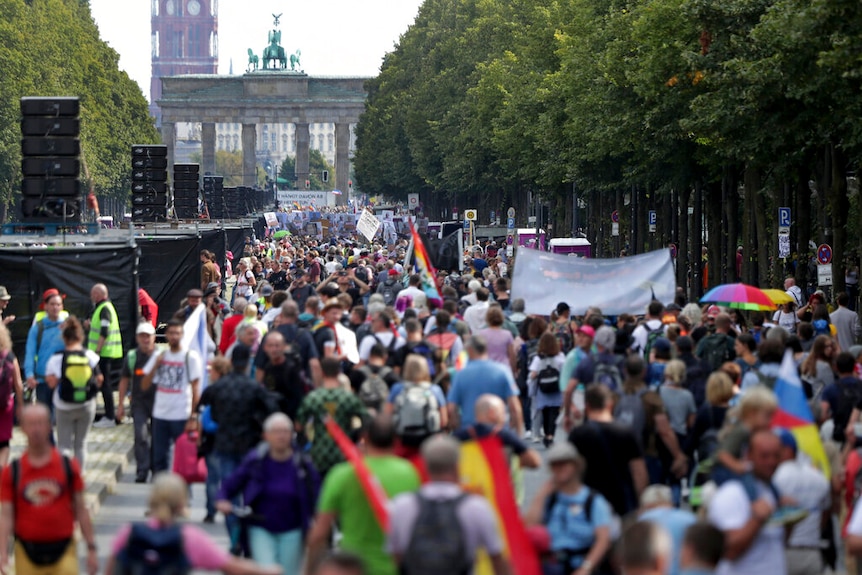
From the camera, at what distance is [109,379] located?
21094 millimetres

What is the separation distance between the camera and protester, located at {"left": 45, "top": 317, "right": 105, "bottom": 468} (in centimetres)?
1584

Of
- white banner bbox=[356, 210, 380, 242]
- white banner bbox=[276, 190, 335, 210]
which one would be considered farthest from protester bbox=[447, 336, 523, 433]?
white banner bbox=[276, 190, 335, 210]

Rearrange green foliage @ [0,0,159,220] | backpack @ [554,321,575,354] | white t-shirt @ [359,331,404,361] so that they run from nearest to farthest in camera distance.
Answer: white t-shirt @ [359,331,404,361] < backpack @ [554,321,575,354] < green foliage @ [0,0,159,220]

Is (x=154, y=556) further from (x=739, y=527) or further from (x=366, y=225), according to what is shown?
(x=366, y=225)

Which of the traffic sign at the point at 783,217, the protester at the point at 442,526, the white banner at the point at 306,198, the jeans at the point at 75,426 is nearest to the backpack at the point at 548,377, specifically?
the jeans at the point at 75,426

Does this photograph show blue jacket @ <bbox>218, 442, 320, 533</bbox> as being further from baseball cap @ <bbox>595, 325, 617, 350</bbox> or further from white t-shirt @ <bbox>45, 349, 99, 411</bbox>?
baseball cap @ <bbox>595, 325, 617, 350</bbox>

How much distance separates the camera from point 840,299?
78.4 feet

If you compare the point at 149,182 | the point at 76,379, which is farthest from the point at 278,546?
the point at 149,182

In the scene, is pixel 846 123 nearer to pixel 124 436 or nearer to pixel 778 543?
pixel 124 436

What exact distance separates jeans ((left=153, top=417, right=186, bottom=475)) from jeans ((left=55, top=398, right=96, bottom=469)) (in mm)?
594

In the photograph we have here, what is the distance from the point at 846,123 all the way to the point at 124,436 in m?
11.6

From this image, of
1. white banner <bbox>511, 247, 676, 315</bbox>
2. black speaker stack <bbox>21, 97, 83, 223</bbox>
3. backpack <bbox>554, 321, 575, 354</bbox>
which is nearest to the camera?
backpack <bbox>554, 321, 575, 354</bbox>

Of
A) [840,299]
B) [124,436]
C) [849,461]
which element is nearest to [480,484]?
[849,461]

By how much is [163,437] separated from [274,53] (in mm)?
171695
